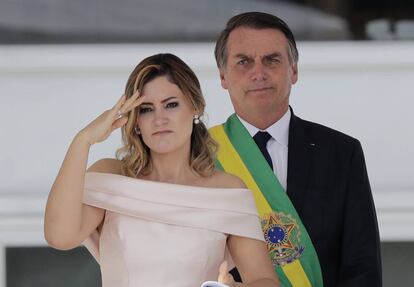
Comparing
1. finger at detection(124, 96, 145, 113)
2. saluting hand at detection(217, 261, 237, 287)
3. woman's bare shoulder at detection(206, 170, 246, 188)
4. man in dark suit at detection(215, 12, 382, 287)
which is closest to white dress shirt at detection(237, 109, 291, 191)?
man in dark suit at detection(215, 12, 382, 287)

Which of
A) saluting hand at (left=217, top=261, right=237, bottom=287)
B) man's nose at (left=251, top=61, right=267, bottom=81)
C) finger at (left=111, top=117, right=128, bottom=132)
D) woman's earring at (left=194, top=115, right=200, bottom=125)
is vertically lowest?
saluting hand at (left=217, top=261, right=237, bottom=287)

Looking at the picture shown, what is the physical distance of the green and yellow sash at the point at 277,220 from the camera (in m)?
3.38

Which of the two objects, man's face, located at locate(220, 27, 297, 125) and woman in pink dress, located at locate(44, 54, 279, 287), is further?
man's face, located at locate(220, 27, 297, 125)

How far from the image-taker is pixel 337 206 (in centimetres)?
338

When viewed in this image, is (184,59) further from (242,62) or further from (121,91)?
(242,62)

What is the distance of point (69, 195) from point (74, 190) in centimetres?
2

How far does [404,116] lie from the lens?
4.54 m

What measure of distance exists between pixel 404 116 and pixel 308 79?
35cm

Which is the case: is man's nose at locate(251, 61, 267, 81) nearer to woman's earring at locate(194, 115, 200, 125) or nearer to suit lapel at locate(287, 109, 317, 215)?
suit lapel at locate(287, 109, 317, 215)

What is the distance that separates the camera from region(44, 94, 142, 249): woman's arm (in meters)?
2.98

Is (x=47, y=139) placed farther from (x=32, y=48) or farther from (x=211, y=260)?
(x=211, y=260)

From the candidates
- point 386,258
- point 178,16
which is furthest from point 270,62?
point 386,258

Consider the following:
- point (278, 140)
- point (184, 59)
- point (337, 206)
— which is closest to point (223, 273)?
point (337, 206)

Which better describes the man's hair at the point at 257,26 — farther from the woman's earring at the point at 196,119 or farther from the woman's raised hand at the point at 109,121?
the woman's raised hand at the point at 109,121
